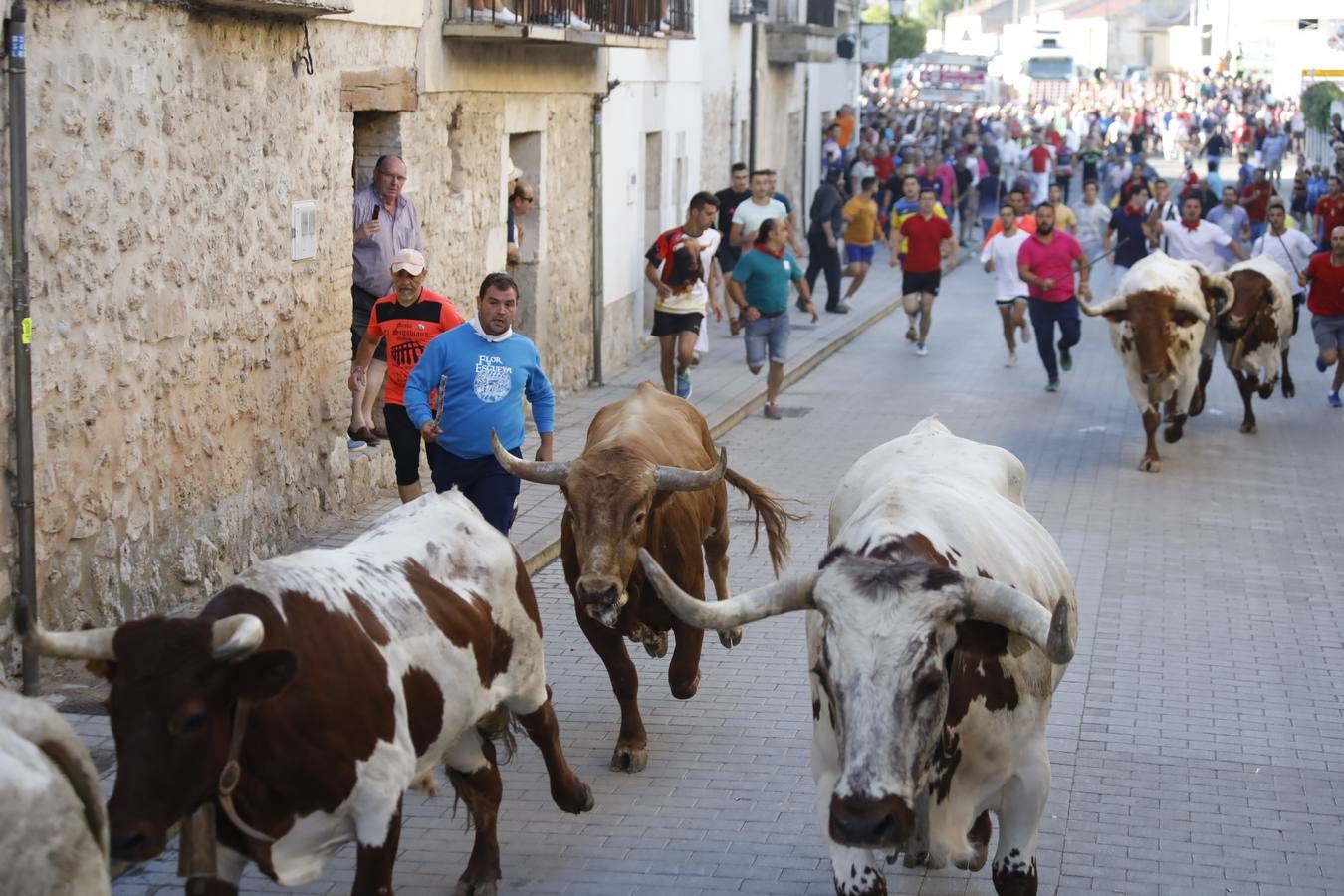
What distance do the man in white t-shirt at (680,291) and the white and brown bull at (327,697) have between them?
999 cm

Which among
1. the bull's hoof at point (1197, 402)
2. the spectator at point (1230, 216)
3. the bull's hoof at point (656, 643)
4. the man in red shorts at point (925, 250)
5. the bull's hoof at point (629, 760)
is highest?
the spectator at point (1230, 216)

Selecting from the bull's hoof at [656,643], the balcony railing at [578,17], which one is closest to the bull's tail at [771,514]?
the bull's hoof at [656,643]

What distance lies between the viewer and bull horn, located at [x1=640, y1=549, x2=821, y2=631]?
18.6 ft

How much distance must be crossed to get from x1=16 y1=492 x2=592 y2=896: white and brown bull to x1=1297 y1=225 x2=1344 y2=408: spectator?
12.2 metres

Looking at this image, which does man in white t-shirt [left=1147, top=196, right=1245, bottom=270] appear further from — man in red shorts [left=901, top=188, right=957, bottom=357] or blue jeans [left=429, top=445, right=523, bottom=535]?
blue jeans [left=429, top=445, right=523, bottom=535]

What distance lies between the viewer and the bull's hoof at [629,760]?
8.01m

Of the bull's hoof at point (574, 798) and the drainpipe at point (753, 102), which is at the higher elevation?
the drainpipe at point (753, 102)

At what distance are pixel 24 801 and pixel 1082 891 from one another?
383 cm

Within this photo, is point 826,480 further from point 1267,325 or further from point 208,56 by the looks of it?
point 208,56

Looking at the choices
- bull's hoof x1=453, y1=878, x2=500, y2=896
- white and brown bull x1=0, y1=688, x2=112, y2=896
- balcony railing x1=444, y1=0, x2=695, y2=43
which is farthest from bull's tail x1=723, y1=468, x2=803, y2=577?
balcony railing x1=444, y1=0, x2=695, y2=43

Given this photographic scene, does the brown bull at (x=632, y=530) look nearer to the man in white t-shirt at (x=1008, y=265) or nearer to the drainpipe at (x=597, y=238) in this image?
the drainpipe at (x=597, y=238)

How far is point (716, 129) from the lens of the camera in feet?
87.1

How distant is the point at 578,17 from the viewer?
663 inches

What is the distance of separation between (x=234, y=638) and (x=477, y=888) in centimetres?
212
